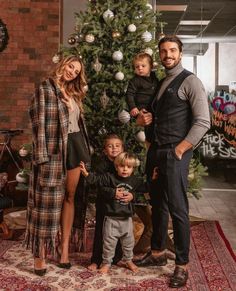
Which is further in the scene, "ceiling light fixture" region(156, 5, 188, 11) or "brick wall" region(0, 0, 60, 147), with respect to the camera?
Answer: "ceiling light fixture" region(156, 5, 188, 11)

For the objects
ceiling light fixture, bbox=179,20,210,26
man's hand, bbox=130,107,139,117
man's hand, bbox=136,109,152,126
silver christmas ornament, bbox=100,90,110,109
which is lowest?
man's hand, bbox=136,109,152,126

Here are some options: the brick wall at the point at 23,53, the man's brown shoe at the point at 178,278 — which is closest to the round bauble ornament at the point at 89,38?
the brick wall at the point at 23,53

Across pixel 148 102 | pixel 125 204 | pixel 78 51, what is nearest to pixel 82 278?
pixel 125 204

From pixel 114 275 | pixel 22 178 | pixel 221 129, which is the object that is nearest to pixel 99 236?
pixel 114 275

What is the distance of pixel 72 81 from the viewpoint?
10.3 feet

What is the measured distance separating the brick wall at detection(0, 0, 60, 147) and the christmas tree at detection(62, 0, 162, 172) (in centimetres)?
160

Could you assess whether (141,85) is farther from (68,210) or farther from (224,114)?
(224,114)

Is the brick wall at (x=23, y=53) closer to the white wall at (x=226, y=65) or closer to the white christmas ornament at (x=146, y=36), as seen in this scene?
the white christmas ornament at (x=146, y=36)

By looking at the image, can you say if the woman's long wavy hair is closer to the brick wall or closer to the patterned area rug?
the patterned area rug

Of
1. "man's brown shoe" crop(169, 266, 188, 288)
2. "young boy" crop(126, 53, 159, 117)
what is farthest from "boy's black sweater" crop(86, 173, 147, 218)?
"young boy" crop(126, 53, 159, 117)

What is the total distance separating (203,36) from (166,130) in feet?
12.5

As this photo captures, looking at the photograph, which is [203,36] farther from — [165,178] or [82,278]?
[82,278]

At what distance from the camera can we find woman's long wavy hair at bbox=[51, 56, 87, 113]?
119 inches

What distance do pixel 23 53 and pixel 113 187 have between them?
3.14m
